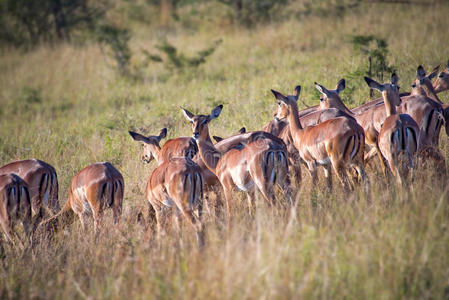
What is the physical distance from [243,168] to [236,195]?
0.83 metres

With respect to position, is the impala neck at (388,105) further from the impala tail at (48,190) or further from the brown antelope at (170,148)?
the impala tail at (48,190)

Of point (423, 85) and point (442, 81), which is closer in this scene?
point (423, 85)

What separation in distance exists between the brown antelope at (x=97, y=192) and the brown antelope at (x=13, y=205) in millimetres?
302

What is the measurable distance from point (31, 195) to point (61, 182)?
1406 millimetres

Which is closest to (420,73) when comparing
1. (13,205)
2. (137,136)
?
(137,136)

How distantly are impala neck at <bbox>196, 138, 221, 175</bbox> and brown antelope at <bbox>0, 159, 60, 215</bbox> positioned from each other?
2191mm

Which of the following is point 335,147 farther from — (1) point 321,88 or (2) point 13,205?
(2) point 13,205

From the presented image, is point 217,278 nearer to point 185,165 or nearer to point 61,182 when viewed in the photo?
point 185,165

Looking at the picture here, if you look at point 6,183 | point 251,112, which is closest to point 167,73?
point 251,112

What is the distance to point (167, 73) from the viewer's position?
14578 mm

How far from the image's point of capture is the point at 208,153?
7168 mm

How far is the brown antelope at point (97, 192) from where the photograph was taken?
6.21m

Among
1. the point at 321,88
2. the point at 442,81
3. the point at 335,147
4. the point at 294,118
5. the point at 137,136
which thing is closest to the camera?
the point at 335,147

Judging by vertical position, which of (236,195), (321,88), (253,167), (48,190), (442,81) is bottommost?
(236,195)
